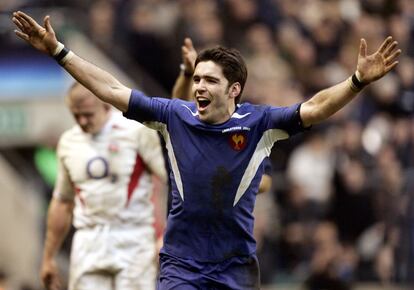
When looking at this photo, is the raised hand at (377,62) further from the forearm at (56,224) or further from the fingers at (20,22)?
the forearm at (56,224)

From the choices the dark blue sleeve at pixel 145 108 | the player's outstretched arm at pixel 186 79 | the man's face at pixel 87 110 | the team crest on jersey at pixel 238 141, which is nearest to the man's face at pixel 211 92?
the team crest on jersey at pixel 238 141

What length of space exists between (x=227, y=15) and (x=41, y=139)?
10.6 ft

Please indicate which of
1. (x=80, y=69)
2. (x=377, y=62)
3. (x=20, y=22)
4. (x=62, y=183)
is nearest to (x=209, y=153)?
(x=80, y=69)

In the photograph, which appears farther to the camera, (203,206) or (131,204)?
(131,204)

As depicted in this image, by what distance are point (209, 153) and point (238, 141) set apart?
0.22m

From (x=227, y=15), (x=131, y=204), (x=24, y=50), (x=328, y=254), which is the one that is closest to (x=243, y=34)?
(x=227, y=15)

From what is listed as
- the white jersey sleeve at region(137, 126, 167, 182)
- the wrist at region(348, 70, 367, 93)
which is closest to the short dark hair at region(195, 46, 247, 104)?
the wrist at region(348, 70, 367, 93)

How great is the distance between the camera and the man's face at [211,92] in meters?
9.56

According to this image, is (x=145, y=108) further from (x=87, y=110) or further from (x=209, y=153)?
(x=87, y=110)

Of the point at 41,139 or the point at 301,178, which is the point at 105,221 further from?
the point at 41,139

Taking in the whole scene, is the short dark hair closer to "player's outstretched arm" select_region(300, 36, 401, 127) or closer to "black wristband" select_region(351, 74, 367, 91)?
"player's outstretched arm" select_region(300, 36, 401, 127)

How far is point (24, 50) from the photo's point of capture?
2067 centimetres

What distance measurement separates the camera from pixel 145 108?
9.66 meters

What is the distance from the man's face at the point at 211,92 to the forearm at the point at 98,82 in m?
0.48
